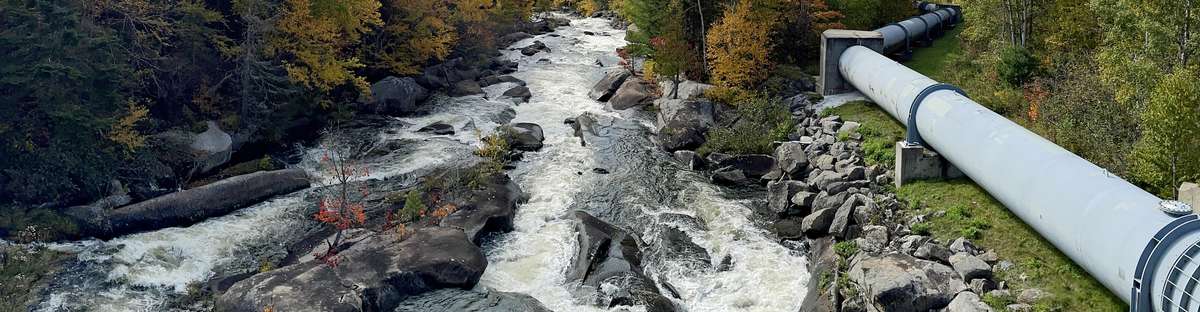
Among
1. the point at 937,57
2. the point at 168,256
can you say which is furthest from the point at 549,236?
the point at 937,57

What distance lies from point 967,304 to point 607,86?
3251 centimetres

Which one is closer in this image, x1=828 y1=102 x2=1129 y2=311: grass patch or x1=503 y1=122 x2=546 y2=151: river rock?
x1=828 y1=102 x2=1129 y2=311: grass patch

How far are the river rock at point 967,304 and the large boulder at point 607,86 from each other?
30.9 meters

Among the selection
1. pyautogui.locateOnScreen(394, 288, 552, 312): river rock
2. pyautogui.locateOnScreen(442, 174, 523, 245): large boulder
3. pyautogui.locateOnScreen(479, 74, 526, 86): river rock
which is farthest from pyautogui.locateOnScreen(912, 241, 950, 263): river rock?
pyautogui.locateOnScreen(479, 74, 526, 86): river rock

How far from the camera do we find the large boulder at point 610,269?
21.4 m

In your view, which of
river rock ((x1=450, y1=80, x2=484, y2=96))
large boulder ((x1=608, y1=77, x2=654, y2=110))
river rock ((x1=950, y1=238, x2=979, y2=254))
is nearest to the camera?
river rock ((x1=950, y1=238, x2=979, y2=254))

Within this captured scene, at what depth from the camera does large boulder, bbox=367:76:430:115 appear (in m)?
43.9

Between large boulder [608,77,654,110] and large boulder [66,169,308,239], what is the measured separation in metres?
19.6

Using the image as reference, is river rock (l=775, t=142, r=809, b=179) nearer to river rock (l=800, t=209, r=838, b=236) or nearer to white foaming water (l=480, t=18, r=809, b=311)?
white foaming water (l=480, t=18, r=809, b=311)

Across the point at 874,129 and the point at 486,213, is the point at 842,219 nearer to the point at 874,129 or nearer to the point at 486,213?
the point at 874,129

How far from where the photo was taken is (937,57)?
49250 millimetres

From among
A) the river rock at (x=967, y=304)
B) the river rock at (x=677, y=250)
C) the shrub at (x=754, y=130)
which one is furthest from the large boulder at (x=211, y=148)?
the river rock at (x=967, y=304)

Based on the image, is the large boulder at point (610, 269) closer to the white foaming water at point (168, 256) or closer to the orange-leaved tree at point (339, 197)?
the orange-leaved tree at point (339, 197)

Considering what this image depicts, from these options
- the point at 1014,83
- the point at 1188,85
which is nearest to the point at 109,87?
the point at 1188,85
